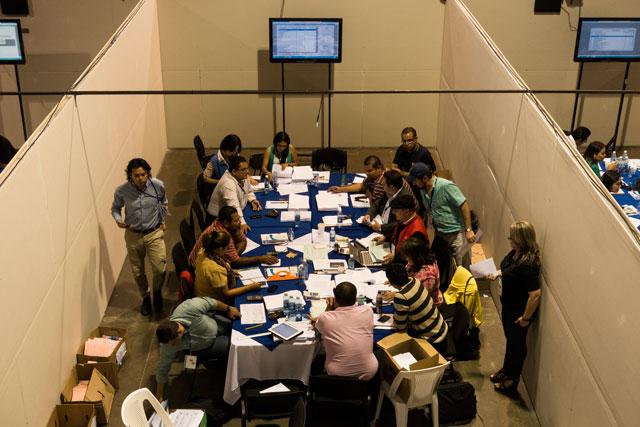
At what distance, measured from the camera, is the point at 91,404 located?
5527 millimetres

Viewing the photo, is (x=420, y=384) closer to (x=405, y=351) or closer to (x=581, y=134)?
(x=405, y=351)

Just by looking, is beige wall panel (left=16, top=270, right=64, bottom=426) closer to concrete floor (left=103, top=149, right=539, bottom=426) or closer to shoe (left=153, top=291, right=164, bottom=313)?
concrete floor (left=103, top=149, right=539, bottom=426)

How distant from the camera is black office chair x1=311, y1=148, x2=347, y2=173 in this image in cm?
907

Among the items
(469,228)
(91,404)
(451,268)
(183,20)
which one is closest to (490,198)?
(469,228)

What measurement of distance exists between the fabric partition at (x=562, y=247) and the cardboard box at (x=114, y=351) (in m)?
3.45

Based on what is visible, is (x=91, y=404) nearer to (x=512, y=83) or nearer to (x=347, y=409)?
(x=347, y=409)

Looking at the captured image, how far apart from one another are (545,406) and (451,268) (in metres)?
1.47

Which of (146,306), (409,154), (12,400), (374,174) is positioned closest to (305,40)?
(409,154)

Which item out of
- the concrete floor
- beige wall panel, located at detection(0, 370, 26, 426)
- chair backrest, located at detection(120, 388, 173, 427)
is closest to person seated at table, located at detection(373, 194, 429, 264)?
the concrete floor

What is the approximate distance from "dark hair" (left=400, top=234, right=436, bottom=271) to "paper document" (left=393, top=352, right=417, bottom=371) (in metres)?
0.74

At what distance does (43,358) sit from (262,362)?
1.61 m

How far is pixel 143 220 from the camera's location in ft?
22.7

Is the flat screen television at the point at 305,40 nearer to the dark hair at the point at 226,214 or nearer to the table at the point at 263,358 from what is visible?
the dark hair at the point at 226,214

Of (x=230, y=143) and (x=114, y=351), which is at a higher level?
(x=230, y=143)
